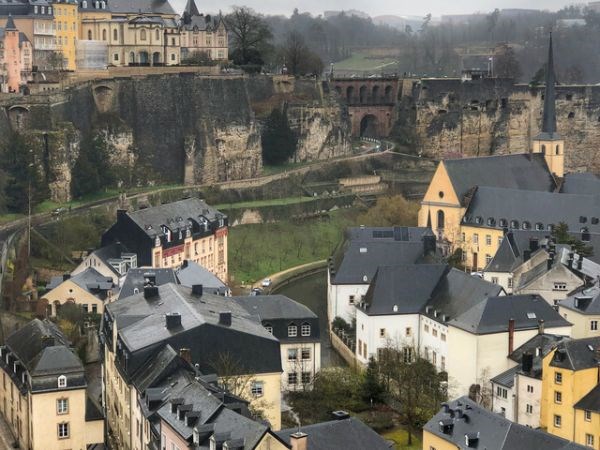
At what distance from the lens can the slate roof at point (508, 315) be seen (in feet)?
142

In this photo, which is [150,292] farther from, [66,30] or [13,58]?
[66,30]

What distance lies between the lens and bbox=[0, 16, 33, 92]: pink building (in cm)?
7019

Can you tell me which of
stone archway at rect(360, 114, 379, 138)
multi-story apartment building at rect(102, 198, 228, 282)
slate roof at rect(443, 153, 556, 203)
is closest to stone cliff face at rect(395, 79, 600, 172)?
stone archway at rect(360, 114, 379, 138)

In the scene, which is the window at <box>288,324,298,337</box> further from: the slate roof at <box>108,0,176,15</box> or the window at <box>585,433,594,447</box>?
the slate roof at <box>108,0,176,15</box>

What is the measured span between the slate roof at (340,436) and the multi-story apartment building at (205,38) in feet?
170

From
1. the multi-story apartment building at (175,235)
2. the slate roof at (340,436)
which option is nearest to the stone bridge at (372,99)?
the multi-story apartment building at (175,235)

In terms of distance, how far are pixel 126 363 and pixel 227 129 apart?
41027 mm

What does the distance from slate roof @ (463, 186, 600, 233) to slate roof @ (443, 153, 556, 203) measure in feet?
4.43

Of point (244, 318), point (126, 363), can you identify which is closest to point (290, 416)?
point (244, 318)

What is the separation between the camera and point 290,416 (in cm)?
4069

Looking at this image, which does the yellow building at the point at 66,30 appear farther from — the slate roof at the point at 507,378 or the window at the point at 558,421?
the window at the point at 558,421

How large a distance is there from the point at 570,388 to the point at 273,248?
32119 mm

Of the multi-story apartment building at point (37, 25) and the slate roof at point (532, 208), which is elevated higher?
the multi-story apartment building at point (37, 25)

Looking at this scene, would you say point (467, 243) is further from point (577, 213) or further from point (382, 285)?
point (382, 285)
